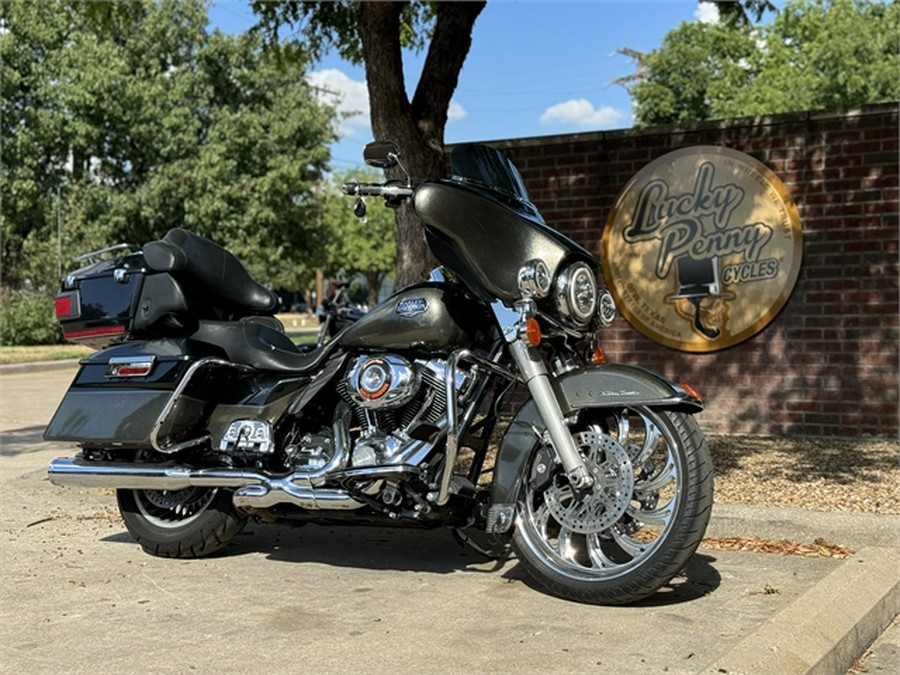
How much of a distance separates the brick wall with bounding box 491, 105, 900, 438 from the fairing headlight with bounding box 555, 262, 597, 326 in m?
5.09

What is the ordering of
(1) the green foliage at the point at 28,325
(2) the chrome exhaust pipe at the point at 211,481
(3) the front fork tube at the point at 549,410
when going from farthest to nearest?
(1) the green foliage at the point at 28,325, (2) the chrome exhaust pipe at the point at 211,481, (3) the front fork tube at the point at 549,410

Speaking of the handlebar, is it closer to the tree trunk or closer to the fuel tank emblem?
the fuel tank emblem

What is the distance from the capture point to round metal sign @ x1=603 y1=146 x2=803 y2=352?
9.43 metres

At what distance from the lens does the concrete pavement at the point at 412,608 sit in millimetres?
3912

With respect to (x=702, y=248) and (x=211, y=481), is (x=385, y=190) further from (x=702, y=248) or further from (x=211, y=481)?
(x=702, y=248)

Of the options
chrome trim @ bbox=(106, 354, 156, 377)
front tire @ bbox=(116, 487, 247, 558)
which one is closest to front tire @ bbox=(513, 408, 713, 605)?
front tire @ bbox=(116, 487, 247, 558)

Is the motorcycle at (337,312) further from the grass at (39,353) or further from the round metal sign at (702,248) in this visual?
the grass at (39,353)

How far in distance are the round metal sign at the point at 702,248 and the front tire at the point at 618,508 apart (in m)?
4.95

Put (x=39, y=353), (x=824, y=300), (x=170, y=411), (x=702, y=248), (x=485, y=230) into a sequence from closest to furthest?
1. (x=485, y=230)
2. (x=170, y=411)
3. (x=824, y=300)
4. (x=702, y=248)
5. (x=39, y=353)

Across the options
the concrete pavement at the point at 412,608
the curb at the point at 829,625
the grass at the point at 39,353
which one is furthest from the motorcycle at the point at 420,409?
the grass at the point at 39,353

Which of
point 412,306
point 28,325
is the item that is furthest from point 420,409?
point 28,325

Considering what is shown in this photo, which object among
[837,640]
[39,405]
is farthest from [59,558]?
[39,405]

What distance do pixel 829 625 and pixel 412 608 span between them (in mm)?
1583

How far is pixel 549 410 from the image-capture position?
15.1 ft
